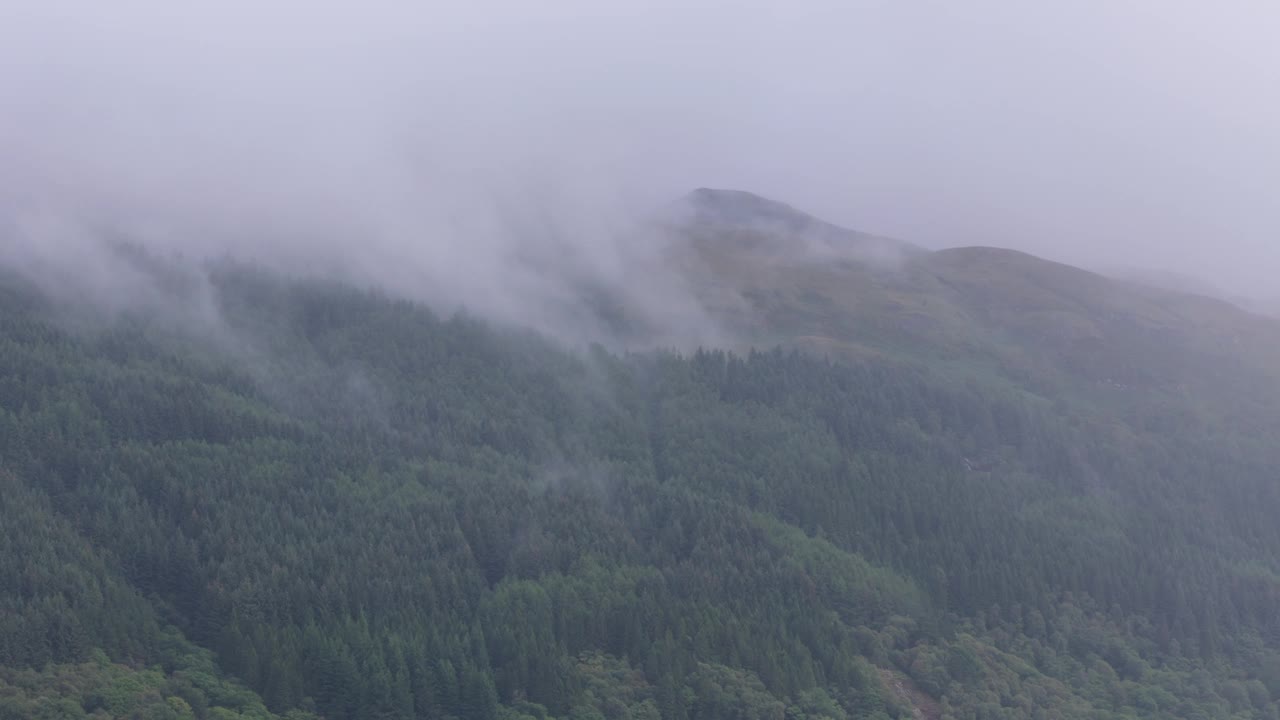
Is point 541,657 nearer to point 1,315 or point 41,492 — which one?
point 41,492

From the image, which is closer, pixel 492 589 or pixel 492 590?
pixel 492 590

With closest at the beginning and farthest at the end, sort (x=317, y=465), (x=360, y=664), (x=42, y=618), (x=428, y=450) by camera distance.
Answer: (x=42, y=618) < (x=360, y=664) < (x=317, y=465) < (x=428, y=450)

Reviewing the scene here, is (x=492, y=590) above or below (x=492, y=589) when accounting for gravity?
below

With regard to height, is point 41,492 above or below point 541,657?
above

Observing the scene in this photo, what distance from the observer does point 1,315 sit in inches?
7776

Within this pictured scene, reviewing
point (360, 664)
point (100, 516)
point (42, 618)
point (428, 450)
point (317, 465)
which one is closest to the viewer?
point (42, 618)

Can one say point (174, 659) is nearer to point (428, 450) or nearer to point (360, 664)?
point (360, 664)

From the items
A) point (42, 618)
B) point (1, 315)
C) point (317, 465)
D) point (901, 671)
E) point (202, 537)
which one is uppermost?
point (1, 315)

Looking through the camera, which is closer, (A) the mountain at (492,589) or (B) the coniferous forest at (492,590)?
(B) the coniferous forest at (492,590)

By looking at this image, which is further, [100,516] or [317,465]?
[317,465]

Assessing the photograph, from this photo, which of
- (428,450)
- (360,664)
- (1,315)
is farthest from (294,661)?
(1,315)

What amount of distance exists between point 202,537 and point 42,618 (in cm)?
2878

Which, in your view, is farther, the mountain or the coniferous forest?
the mountain

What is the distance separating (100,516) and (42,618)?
91.1 feet
